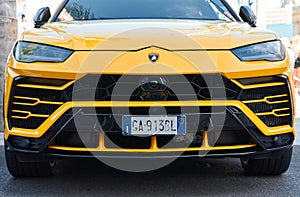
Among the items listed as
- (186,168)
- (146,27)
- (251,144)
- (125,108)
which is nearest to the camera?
(125,108)

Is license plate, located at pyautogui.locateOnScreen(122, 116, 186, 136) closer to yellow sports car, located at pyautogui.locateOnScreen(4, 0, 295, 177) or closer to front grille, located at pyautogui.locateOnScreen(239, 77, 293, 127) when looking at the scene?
yellow sports car, located at pyautogui.locateOnScreen(4, 0, 295, 177)

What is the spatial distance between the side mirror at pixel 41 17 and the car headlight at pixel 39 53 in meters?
0.83

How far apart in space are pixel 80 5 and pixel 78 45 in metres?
1.37

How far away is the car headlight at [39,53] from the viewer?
121 inches

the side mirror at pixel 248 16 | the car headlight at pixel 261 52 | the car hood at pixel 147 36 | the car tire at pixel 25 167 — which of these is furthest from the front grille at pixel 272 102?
the car tire at pixel 25 167

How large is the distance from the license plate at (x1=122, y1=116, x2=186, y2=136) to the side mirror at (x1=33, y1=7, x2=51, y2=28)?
147cm

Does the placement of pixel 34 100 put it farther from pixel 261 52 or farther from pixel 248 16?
pixel 248 16

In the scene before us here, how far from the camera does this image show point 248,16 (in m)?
4.21

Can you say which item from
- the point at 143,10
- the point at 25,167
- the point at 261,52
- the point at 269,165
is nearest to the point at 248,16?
the point at 143,10

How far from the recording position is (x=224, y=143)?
10.3 ft

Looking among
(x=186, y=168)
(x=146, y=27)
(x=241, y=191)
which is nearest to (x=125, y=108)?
(x=146, y=27)

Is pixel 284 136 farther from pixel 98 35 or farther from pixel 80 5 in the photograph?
pixel 80 5

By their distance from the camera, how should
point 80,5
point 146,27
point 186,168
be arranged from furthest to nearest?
1. point 80,5
2. point 186,168
3. point 146,27

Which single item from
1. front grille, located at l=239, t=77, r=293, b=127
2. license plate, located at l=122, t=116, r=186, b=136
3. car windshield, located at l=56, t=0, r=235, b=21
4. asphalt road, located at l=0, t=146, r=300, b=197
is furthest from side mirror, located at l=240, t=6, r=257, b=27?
license plate, located at l=122, t=116, r=186, b=136
